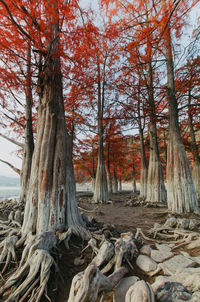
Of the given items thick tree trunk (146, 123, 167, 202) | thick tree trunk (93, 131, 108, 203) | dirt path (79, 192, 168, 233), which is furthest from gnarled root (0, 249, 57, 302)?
thick tree trunk (93, 131, 108, 203)

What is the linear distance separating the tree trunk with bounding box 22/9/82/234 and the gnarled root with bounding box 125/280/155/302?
6.96 ft

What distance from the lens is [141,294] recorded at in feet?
5.43

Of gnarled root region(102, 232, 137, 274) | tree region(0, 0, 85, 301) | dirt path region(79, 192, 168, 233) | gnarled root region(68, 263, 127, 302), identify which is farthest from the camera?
dirt path region(79, 192, 168, 233)

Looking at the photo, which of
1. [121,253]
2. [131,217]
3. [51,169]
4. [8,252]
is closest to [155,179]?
[131,217]

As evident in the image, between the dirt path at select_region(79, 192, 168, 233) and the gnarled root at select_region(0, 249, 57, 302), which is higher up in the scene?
the gnarled root at select_region(0, 249, 57, 302)

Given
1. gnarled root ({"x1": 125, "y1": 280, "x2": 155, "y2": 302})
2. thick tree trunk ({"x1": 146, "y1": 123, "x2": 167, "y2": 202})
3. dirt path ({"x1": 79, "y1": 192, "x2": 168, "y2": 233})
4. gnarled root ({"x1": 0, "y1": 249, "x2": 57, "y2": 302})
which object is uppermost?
thick tree trunk ({"x1": 146, "y1": 123, "x2": 167, "y2": 202})

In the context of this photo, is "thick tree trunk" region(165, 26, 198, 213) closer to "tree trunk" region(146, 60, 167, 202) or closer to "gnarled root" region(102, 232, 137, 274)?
"tree trunk" region(146, 60, 167, 202)

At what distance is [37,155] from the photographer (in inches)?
152

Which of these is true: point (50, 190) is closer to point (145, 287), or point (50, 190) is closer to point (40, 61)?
point (145, 287)

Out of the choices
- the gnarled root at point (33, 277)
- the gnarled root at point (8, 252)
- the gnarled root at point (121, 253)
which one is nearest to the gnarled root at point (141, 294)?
the gnarled root at point (121, 253)

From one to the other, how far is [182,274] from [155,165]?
31.8 feet

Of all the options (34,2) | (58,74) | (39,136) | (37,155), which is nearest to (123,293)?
(37,155)

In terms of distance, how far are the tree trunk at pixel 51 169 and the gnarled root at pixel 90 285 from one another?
1.67 meters

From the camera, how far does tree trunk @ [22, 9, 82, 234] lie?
3459mm
